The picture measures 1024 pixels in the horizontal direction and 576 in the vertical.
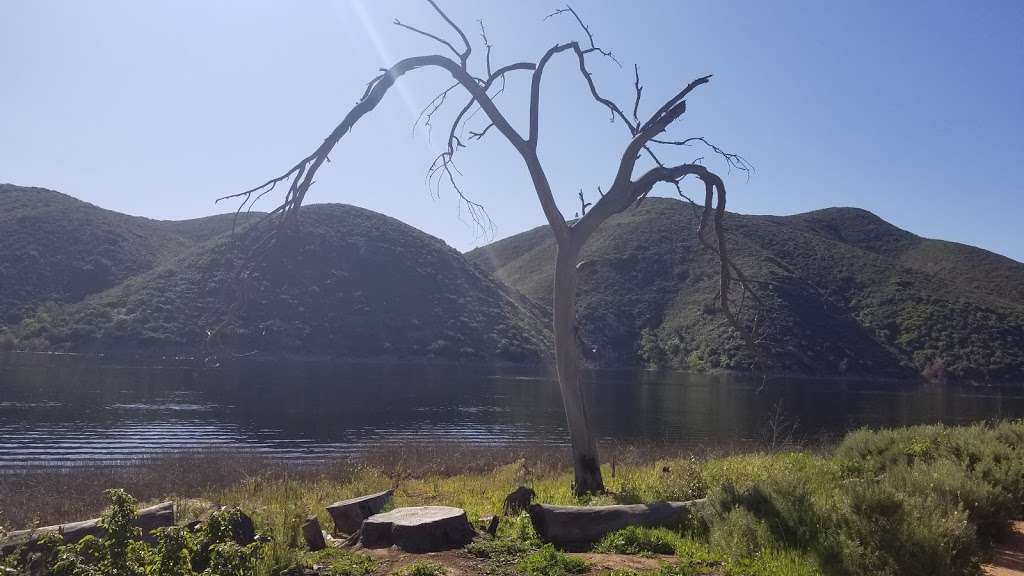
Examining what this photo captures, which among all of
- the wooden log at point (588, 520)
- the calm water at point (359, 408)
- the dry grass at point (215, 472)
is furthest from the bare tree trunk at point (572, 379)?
the calm water at point (359, 408)

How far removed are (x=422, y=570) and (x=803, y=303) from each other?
91.6 metres

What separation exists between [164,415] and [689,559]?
38.5 metres

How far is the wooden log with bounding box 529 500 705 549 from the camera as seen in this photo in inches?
288

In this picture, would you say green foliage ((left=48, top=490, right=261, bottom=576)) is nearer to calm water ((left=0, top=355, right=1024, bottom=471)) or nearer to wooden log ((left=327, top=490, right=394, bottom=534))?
wooden log ((left=327, top=490, right=394, bottom=534))

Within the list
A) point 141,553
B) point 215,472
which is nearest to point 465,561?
point 141,553

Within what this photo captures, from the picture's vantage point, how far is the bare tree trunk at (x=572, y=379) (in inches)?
390

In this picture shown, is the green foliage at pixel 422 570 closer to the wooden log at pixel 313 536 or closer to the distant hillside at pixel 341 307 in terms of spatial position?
the wooden log at pixel 313 536

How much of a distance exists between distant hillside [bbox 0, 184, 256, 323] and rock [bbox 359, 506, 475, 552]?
79321 millimetres

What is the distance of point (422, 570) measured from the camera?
6082 mm

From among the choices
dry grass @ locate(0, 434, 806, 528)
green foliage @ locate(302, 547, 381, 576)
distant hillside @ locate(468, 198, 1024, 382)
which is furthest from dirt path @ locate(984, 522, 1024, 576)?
distant hillside @ locate(468, 198, 1024, 382)

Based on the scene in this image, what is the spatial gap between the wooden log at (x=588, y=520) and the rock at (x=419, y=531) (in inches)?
29.5

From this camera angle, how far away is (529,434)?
128ft

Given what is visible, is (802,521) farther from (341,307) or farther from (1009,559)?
(341,307)

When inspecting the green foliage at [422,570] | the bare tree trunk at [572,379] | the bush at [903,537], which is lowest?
the green foliage at [422,570]
